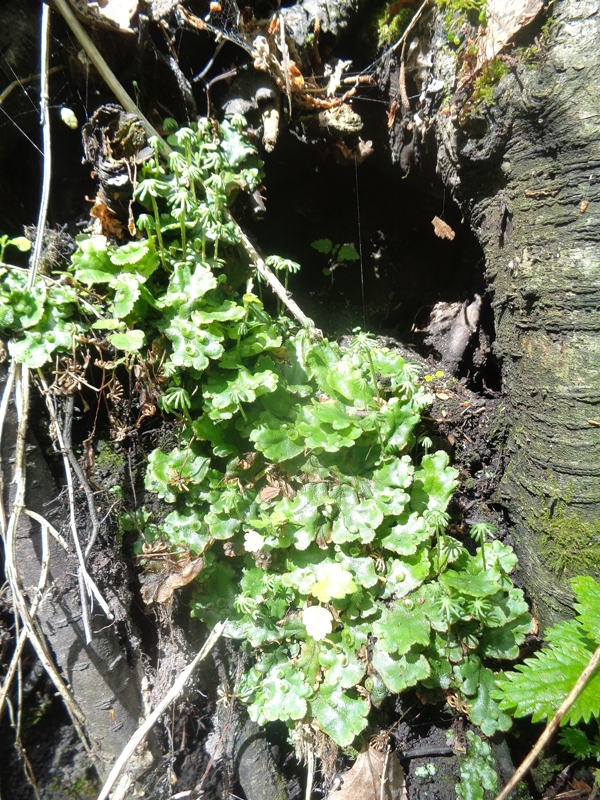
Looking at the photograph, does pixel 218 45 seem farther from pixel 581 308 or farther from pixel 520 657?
pixel 520 657

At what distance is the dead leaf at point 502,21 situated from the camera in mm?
1553

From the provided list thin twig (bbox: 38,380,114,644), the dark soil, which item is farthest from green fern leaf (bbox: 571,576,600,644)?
thin twig (bbox: 38,380,114,644)

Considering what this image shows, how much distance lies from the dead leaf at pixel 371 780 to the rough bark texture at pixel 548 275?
849 mm

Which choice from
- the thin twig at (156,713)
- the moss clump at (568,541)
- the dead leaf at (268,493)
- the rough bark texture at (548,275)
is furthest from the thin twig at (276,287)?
the thin twig at (156,713)

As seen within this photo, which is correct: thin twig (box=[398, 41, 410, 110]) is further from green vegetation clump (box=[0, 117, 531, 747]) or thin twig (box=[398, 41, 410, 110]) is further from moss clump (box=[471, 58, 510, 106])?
green vegetation clump (box=[0, 117, 531, 747])

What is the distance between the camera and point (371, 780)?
1.76m

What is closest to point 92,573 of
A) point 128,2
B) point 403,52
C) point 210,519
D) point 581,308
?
point 210,519

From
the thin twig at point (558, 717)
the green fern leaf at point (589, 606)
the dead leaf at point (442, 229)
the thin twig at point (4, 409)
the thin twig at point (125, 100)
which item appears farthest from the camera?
the dead leaf at point (442, 229)

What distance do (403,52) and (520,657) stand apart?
2618 mm

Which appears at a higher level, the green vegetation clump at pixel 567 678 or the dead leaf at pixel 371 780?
the green vegetation clump at pixel 567 678

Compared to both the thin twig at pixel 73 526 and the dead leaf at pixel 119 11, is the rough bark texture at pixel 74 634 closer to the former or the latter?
the thin twig at pixel 73 526

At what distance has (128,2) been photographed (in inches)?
74.2

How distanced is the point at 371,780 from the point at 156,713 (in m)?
0.86

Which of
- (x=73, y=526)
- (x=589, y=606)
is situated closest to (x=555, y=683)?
(x=589, y=606)
